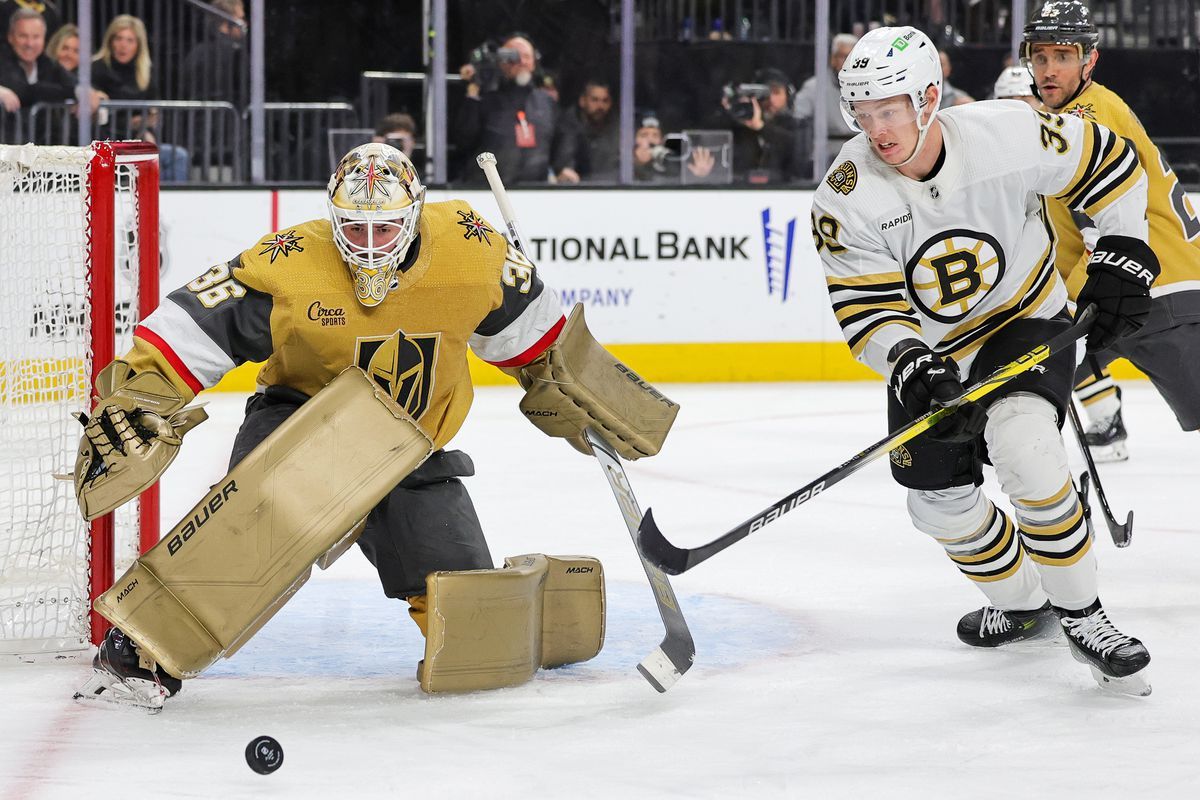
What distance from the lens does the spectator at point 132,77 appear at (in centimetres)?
623

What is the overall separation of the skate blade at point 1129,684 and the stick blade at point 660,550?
0.65 metres

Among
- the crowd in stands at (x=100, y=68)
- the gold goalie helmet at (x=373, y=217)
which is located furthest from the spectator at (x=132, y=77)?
the gold goalie helmet at (x=373, y=217)

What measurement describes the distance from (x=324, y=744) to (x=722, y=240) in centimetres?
440

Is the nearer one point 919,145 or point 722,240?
point 919,145

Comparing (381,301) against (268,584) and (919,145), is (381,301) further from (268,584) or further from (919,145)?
(919,145)

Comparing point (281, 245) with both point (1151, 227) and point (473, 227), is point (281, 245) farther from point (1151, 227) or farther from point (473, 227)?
point (1151, 227)

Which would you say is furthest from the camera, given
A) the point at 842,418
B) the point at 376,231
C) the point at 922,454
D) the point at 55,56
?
the point at 55,56

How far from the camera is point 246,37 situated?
6383 mm

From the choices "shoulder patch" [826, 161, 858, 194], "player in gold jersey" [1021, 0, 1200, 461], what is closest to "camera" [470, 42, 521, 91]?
"player in gold jersey" [1021, 0, 1200, 461]

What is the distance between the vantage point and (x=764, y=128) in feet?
22.2

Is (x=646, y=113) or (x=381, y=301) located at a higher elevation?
(x=646, y=113)

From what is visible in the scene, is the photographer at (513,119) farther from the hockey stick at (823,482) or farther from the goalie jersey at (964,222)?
the hockey stick at (823,482)

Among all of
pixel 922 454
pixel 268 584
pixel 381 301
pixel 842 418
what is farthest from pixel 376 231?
pixel 842 418

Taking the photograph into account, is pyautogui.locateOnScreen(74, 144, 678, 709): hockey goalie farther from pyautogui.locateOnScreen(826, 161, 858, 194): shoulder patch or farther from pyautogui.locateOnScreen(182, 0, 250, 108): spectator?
pyautogui.locateOnScreen(182, 0, 250, 108): spectator
